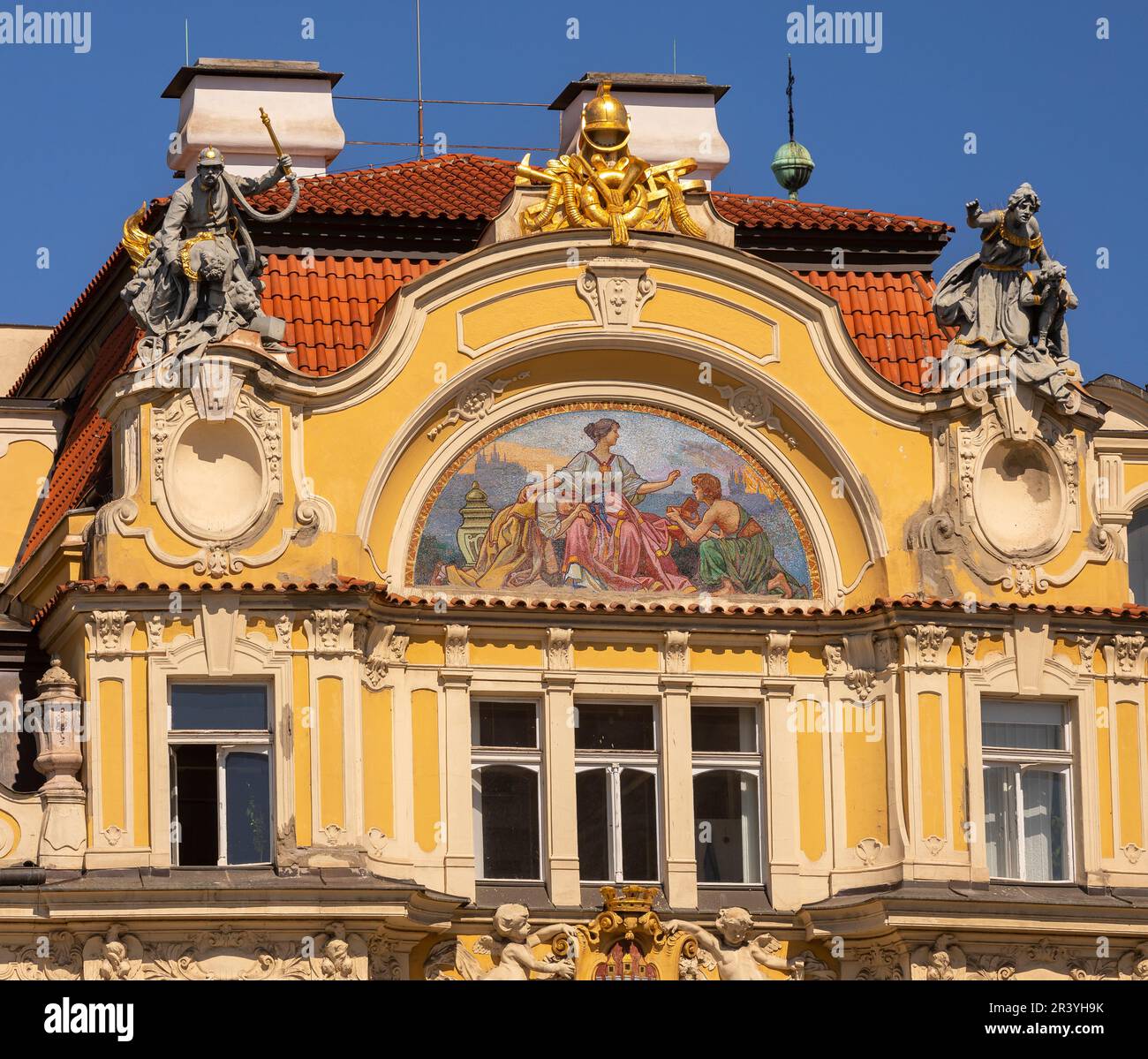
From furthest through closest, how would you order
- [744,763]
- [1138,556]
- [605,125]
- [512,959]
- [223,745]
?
[1138,556] < [605,125] < [744,763] < [512,959] < [223,745]

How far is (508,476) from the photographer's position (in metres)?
39.2

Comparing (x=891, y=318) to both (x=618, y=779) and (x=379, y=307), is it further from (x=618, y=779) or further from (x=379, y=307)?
(x=618, y=779)

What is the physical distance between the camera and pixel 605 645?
39.0 meters

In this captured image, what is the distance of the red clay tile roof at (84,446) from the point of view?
132ft

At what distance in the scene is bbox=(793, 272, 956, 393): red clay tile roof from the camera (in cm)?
4059

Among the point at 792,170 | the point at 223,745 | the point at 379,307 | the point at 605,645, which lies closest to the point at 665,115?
the point at 792,170

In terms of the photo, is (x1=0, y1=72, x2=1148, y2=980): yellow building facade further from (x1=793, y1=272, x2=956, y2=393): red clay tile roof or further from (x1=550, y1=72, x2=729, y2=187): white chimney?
(x1=550, y1=72, x2=729, y2=187): white chimney

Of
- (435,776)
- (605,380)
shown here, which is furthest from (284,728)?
(605,380)

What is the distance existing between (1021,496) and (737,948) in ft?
16.7

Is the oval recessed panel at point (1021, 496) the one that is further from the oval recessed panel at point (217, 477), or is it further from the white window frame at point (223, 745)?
the white window frame at point (223, 745)

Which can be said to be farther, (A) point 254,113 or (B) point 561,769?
(A) point 254,113

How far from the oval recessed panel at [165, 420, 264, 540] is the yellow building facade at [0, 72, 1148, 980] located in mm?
36

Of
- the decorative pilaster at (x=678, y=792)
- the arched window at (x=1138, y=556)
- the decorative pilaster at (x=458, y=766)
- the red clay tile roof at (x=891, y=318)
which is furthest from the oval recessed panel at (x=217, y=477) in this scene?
the arched window at (x=1138, y=556)

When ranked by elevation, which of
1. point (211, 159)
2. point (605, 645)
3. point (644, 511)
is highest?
point (211, 159)
